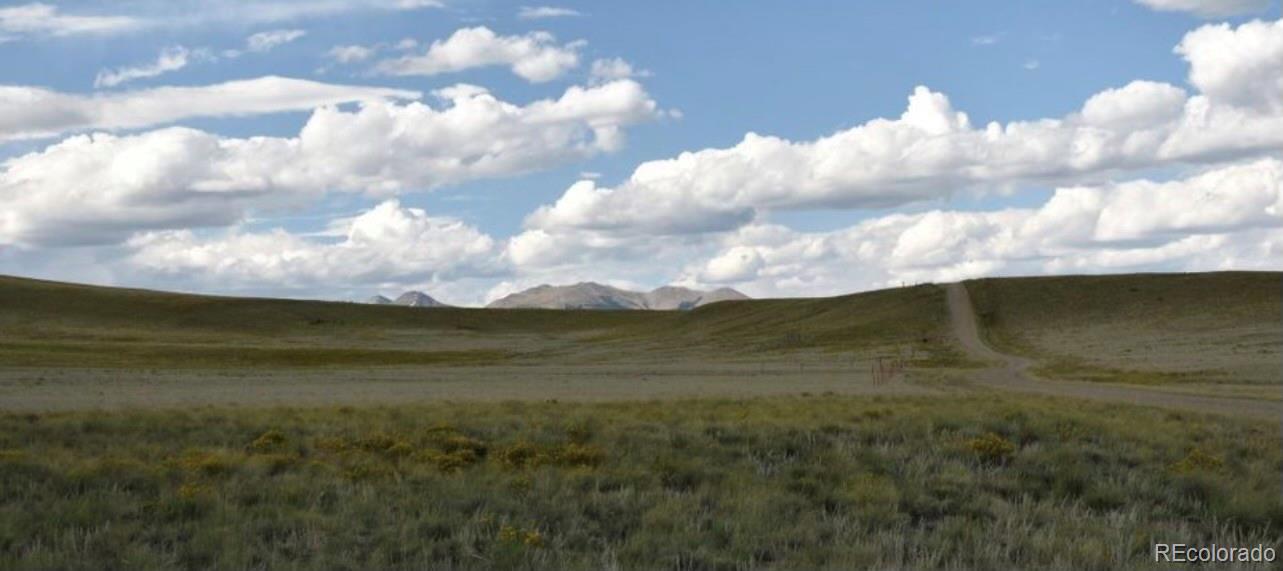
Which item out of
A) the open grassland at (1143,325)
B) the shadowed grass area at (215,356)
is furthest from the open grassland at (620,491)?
the shadowed grass area at (215,356)

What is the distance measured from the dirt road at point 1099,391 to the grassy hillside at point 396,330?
8.61 meters

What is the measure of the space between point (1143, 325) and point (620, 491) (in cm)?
9682

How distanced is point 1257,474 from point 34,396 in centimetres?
3191

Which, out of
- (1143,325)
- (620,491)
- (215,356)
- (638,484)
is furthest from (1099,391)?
(1143,325)

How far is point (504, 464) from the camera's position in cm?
1489

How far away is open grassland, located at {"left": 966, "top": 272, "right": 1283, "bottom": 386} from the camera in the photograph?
51.2 m

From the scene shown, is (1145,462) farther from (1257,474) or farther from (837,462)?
(837,462)

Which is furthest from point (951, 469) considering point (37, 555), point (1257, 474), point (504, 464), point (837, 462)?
point (37, 555)

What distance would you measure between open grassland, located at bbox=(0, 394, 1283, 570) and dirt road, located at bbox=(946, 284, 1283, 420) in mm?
9964

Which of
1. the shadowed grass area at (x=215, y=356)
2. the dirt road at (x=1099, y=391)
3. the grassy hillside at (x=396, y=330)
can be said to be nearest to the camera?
the dirt road at (x=1099, y=391)

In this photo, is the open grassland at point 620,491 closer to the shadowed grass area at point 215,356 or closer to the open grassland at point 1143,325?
the open grassland at point 1143,325

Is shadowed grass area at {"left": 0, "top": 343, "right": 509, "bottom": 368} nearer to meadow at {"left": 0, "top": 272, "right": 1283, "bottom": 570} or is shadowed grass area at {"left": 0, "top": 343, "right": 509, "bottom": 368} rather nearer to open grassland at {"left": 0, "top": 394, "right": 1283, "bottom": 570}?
meadow at {"left": 0, "top": 272, "right": 1283, "bottom": 570}

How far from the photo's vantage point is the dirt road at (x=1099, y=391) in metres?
29.0

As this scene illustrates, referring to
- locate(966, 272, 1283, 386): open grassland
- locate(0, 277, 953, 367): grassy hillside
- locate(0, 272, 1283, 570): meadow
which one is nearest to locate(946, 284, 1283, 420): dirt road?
locate(0, 272, 1283, 570): meadow
